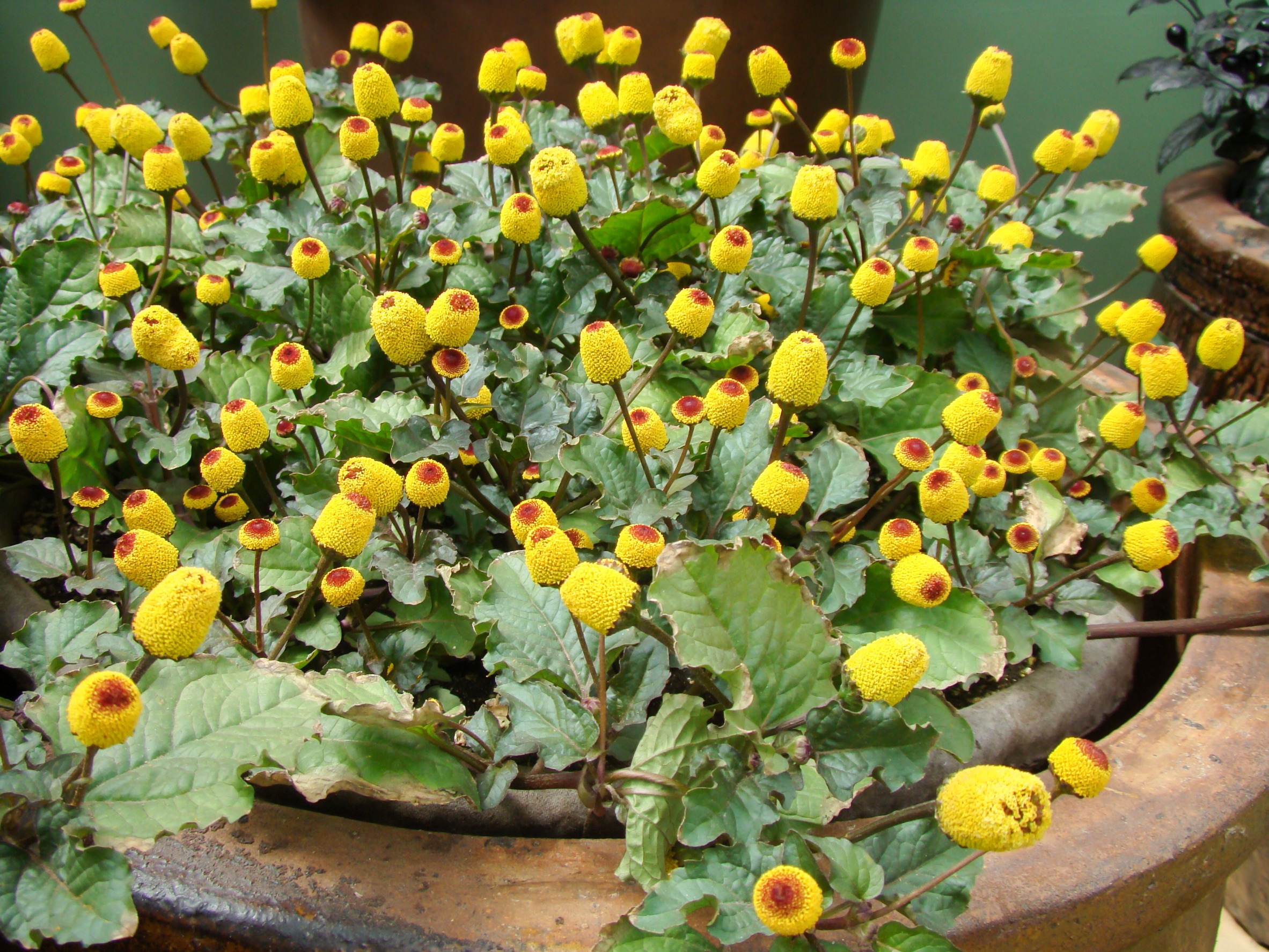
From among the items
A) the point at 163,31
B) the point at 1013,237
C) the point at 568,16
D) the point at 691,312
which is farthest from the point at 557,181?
the point at 568,16

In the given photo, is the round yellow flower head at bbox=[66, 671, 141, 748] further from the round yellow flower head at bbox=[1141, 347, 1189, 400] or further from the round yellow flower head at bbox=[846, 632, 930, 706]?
the round yellow flower head at bbox=[1141, 347, 1189, 400]

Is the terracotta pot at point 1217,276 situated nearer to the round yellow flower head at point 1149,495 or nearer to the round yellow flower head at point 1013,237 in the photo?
the round yellow flower head at point 1013,237

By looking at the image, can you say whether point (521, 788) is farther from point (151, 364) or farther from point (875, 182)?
point (875, 182)

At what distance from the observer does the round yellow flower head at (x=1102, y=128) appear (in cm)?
92

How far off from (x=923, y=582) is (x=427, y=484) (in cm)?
31

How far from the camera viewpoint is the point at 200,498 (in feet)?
2.38

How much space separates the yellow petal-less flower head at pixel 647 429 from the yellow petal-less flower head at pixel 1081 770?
0.32 meters

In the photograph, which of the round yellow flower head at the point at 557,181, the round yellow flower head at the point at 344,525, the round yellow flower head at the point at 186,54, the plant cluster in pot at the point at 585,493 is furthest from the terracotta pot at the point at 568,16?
the round yellow flower head at the point at 344,525

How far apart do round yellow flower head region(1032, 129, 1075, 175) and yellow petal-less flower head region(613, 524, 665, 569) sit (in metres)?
0.57

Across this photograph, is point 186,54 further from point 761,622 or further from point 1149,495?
point 1149,495

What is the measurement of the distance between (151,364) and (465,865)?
573 mm

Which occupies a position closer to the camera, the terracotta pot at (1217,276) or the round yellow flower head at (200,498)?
the round yellow flower head at (200,498)

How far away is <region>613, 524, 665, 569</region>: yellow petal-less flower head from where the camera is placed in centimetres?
52

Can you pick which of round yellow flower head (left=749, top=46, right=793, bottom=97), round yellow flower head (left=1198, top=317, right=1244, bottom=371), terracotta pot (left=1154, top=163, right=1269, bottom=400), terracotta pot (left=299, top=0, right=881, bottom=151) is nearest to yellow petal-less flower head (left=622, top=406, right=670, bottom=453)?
round yellow flower head (left=749, top=46, right=793, bottom=97)
